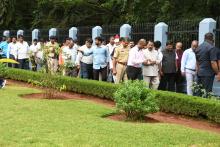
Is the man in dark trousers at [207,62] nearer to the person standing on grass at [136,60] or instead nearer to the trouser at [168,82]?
the person standing on grass at [136,60]

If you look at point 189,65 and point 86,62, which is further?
point 86,62

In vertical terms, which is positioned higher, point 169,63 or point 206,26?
point 206,26

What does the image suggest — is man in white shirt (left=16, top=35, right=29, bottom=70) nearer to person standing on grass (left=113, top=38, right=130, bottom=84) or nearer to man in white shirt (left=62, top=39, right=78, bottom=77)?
man in white shirt (left=62, top=39, right=78, bottom=77)

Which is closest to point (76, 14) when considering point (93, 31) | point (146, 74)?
point (93, 31)

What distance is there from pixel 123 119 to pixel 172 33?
22.1ft

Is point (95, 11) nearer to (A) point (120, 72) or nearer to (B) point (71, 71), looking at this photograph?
(B) point (71, 71)

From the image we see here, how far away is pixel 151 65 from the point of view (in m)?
13.2

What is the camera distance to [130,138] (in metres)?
7.97

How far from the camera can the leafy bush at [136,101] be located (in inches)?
392

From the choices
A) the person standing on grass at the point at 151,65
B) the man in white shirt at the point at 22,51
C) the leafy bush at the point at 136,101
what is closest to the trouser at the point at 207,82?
the person standing on grass at the point at 151,65

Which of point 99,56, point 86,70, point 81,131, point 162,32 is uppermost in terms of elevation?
point 162,32

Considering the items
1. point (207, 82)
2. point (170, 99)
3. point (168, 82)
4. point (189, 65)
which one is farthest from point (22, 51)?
point (207, 82)

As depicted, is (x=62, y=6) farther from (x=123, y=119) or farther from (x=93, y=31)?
(x=123, y=119)

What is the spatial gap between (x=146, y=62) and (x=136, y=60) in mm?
278
